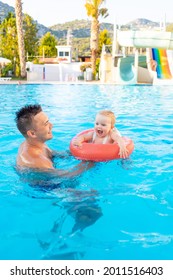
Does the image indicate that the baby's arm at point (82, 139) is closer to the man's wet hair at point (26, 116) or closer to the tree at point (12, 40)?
the man's wet hair at point (26, 116)

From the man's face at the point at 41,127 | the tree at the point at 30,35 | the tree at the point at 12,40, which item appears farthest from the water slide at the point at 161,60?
the tree at the point at 30,35

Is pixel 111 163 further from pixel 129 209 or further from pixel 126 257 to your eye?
pixel 126 257

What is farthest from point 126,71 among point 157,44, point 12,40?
point 12,40

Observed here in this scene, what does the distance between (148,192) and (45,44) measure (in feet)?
142

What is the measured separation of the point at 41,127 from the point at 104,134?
1.12 m

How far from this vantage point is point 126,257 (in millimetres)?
2383

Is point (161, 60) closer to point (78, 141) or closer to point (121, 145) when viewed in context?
point (78, 141)

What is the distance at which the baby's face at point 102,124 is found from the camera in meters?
4.19

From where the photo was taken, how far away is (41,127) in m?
3.46

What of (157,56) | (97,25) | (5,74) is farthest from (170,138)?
(5,74)

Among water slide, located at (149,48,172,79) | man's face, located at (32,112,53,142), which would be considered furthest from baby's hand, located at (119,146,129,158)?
water slide, located at (149,48,172,79)

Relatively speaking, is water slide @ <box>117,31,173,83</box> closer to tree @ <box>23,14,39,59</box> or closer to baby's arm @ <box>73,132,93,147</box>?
baby's arm @ <box>73,132,93,147</box>

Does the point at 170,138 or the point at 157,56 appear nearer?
the point at 170,138

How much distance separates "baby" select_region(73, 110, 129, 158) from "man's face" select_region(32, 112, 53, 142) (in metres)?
0.83
